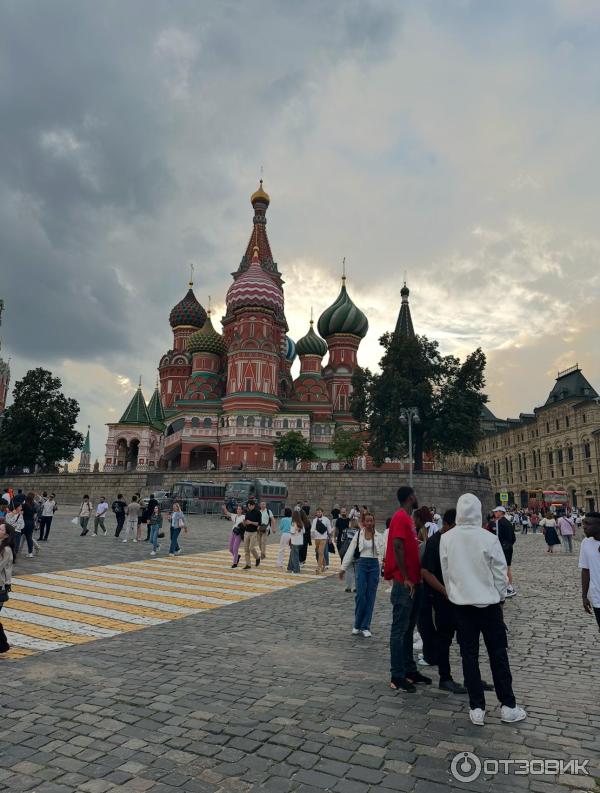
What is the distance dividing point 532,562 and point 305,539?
8.37 m

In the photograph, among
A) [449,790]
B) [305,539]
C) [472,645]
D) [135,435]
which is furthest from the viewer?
[135,435]

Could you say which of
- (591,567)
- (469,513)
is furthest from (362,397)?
(469,513)

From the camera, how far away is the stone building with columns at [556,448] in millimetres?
57719

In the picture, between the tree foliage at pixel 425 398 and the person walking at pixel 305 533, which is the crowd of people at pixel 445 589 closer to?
the person walking at pixel 305 533

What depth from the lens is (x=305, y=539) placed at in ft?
46.3

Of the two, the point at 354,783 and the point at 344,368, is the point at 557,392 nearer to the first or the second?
the point at 344,368

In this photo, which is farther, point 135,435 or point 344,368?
point 344,368

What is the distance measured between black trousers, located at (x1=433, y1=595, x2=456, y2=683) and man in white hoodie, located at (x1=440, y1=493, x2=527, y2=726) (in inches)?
31.9

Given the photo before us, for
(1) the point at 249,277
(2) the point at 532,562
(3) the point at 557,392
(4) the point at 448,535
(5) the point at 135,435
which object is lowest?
(2) the point at 532,562

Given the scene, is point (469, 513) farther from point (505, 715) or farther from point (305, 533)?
point (305, 533)

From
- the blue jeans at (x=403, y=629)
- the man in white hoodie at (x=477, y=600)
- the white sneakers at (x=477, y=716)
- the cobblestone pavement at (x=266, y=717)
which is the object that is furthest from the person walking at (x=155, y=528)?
the white sneakers at (x=477, y=716)

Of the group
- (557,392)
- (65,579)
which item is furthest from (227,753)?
(557,392)

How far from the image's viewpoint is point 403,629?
5.50m

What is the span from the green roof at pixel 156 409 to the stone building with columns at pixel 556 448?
139 feet
